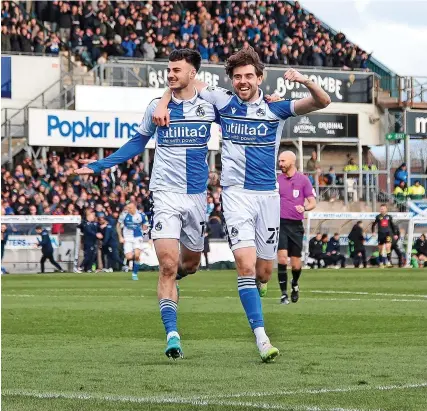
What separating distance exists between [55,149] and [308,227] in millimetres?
9659

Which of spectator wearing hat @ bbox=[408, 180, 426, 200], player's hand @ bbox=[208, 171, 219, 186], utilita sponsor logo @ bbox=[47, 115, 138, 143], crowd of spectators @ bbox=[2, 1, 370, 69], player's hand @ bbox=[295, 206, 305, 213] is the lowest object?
player's hand @ bbox=[295, 206, 305, 213]

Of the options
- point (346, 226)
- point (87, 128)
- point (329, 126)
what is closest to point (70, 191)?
point (87, 128)

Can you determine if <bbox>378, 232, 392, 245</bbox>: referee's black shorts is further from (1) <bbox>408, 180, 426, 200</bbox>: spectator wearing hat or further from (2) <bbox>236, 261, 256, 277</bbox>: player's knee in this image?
(2) <bbox>236, 261, 256, 277</bbox>: player's knee

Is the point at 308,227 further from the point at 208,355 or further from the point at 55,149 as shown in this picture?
the point at 208,355

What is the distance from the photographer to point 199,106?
10.0m

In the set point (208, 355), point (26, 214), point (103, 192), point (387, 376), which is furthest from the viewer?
point (103, 192)

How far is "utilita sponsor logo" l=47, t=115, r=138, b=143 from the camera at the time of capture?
4028 cm

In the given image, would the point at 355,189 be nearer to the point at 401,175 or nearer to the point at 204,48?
the point at 401,175

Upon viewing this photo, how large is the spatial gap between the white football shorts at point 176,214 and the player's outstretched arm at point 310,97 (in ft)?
3.96

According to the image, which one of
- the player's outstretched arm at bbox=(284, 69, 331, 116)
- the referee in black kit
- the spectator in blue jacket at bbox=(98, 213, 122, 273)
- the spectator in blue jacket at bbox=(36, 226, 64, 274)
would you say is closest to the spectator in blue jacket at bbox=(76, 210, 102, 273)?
the spectator in blue jacket at bbox=(98, 213, 122, 273)

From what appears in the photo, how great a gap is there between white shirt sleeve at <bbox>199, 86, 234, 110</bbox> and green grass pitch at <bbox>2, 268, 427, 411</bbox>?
208 cm

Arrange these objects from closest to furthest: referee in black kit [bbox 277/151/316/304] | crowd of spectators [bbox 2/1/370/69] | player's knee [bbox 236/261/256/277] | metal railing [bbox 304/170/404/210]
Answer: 1. player's knee [bbox 236/261/256/277]
2. referee in black kit [bbox 277/151/316/304]
3. crowd of spectators [bbox 2/1/370/69]
4. metal railing [bbox 304/170/404/210]

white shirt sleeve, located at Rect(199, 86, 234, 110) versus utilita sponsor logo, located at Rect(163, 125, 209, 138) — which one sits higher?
white shirt sleeve, located at Rect(199, 86, 234, 110)

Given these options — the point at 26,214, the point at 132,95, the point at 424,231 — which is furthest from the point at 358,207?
the point at 26,214
